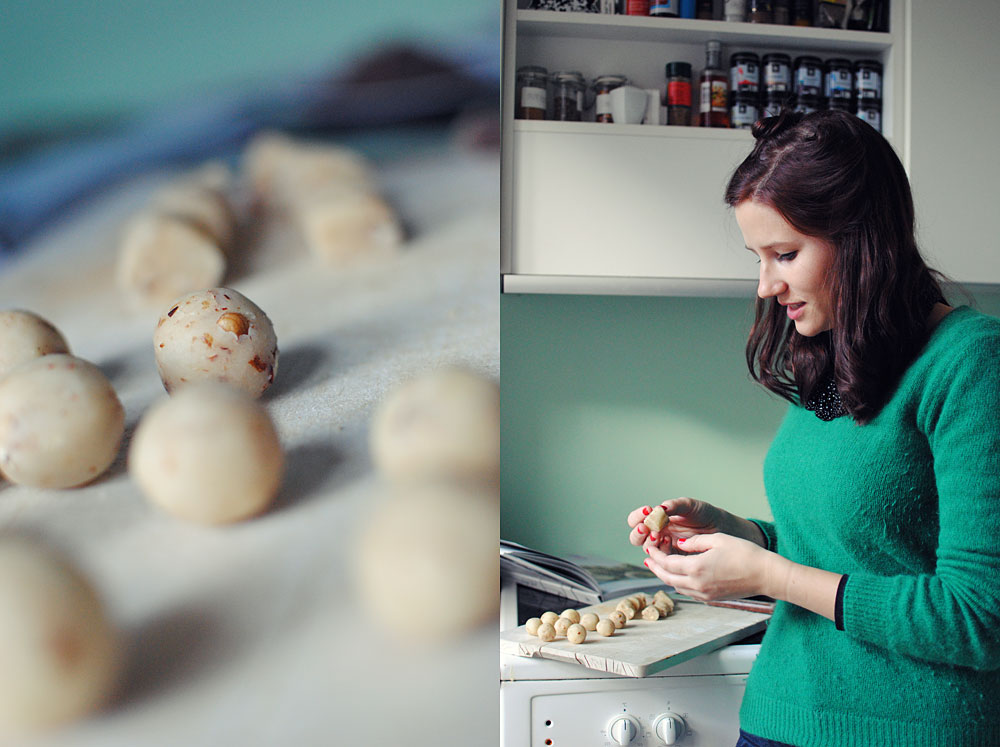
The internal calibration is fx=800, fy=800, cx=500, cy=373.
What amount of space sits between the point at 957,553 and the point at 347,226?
22.4 inches

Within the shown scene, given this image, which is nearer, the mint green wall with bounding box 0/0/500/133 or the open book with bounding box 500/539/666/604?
the mint green wall with bounding box 0/0/500/133

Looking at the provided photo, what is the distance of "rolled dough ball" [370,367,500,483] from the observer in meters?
0.52

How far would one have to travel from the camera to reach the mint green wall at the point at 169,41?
506 mm

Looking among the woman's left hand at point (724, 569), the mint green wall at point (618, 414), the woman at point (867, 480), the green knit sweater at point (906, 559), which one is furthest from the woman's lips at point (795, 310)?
the mint green wall at point (618, 414)

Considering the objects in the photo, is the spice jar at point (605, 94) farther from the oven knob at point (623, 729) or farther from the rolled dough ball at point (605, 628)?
the oven knob at point (623, 729)

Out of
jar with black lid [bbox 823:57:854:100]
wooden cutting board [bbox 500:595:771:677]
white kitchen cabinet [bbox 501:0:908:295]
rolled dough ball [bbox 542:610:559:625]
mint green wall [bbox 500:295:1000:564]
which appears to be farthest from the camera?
mint green wall [bbox 500:295:1000:564]

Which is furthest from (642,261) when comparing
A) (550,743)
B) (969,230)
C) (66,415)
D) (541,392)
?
(66,415)

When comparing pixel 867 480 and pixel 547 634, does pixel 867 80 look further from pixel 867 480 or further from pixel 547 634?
pixel 547 634

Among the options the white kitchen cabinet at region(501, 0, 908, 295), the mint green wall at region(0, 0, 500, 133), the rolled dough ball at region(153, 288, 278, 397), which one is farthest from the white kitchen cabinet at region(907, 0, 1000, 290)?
the rolled dough ball at region(153, 288, 278, 397)

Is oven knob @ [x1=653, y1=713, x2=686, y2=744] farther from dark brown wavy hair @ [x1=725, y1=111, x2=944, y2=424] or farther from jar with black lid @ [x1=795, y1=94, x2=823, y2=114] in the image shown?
jar with black lid @ [x1=795, y1=94, x2=823, y2=114]

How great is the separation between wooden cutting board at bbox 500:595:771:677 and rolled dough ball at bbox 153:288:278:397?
27.0 inches

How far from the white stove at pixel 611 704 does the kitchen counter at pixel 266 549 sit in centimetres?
60

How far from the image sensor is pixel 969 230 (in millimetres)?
1331

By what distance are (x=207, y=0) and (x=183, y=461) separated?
11.8 inches
